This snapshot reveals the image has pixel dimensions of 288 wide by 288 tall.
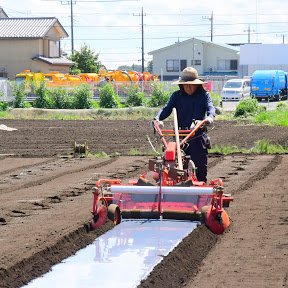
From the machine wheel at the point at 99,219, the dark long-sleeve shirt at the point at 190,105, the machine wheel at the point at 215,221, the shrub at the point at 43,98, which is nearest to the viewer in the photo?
the machine wheel at the point at 215,221

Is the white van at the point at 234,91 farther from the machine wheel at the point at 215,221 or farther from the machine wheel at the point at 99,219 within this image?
the machine wheel at the point at 215,221

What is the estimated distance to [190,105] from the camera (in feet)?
41.6

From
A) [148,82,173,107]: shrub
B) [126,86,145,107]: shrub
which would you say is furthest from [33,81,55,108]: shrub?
[148,82,173,107]: shrub

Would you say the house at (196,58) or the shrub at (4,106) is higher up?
the house at (196,58)

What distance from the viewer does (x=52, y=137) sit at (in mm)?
29438

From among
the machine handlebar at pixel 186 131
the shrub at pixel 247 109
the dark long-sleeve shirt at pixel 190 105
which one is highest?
the dark long-sleeve shirt at pixel 190 105

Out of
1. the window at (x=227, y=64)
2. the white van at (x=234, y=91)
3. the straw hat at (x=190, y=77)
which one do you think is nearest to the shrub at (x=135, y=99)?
the white van at (x=234, y=91)

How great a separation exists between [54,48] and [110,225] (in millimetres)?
66516

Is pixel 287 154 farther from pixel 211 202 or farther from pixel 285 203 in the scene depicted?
pixel 211 202

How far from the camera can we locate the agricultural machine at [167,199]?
10.8 metres

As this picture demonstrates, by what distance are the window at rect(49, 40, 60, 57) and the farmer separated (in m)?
63.1

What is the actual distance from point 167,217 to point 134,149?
13864 millimetres

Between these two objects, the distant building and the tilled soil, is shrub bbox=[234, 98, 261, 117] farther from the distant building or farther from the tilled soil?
the distant building

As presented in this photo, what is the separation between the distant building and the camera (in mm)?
86438
